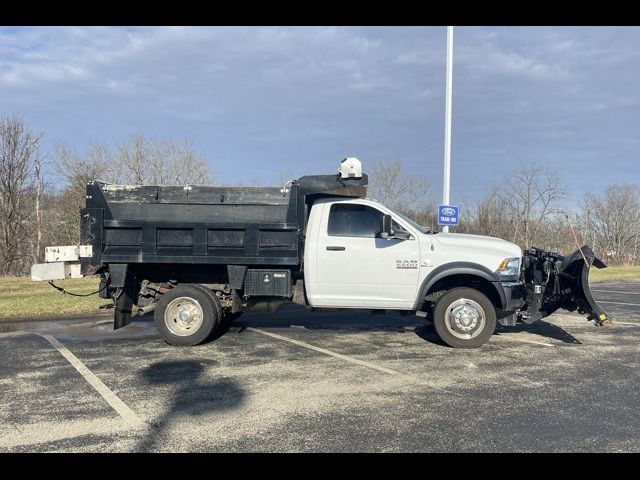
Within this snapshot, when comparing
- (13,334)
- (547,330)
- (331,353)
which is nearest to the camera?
(331,353)

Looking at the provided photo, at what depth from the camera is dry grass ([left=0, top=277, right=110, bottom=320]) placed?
10594 millimetres

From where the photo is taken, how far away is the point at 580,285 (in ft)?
23.5

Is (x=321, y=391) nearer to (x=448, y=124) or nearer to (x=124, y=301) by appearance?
(x=124, y=301)

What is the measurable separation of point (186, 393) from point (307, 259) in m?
2.87

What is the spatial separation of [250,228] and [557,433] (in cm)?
473

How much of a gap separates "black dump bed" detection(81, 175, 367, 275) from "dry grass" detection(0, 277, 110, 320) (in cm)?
422

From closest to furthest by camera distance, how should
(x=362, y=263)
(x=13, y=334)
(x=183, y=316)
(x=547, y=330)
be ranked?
(x=362, y=263)
(x=183, y=316)
(x=13, y=334)
(x=547, y=330)

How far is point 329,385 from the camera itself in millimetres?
5516

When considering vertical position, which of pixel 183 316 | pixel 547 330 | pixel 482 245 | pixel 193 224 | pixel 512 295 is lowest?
pixel 547 330

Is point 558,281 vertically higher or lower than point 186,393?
higher

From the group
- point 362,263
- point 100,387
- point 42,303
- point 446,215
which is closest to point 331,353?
point 362,263

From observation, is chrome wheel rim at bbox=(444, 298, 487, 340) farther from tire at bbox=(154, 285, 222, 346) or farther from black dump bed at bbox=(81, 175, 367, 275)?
tire at bbox=(154, 285, 222, 346)
